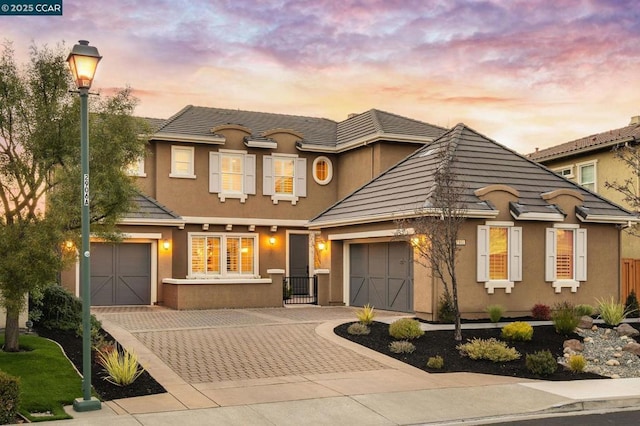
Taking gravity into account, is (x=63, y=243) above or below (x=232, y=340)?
above

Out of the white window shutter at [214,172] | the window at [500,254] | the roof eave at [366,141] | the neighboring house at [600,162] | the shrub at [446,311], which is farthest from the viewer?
the neighboring house at [600,162]

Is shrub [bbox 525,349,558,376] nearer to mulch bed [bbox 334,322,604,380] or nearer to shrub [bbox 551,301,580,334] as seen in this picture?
mulch bed [bbox 334,322,604,380]

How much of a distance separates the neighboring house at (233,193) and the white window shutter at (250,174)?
0.04 metres

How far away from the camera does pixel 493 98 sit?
25.7 m

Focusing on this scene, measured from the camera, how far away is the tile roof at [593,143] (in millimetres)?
27969

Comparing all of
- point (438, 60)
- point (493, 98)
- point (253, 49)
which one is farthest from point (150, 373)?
point (493, 98)

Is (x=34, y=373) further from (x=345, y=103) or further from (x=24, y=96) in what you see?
(x=345, y=103)

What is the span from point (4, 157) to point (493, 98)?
60.4 ft

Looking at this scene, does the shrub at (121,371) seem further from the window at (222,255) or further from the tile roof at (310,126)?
the tile roof at (310,126)

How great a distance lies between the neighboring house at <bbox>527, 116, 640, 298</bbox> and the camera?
2822cm

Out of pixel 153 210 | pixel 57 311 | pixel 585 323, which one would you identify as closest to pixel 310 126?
pixel 153 210

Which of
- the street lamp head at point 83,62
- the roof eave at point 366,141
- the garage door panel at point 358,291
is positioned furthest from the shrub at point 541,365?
the roof eave at point 366,141

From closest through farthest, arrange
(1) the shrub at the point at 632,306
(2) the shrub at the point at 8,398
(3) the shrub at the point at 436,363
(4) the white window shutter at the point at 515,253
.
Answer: (2) the shrub at the point at 8,398
(3) the shrub at the point at 436,363
(4) the white window shutter at the point at 515,253
(1) the shrub at the point at 632,306

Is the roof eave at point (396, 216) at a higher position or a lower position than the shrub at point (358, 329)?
higher
